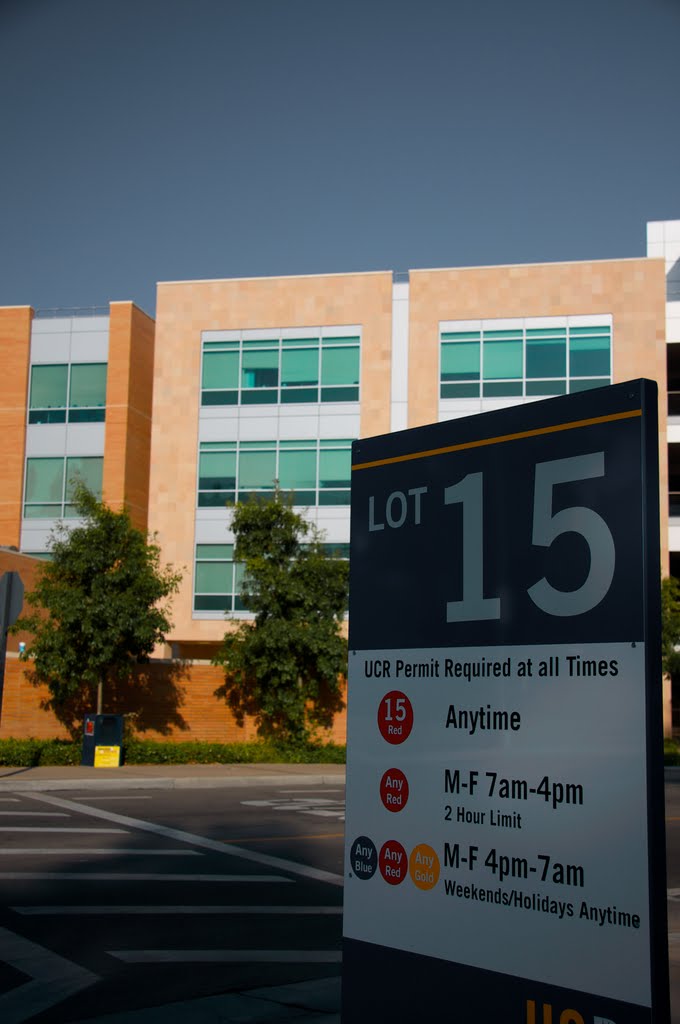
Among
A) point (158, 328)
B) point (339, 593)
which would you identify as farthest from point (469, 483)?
point (158, 328)

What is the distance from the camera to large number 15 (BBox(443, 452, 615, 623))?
3.16m

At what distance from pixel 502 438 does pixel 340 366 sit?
35.7 meters

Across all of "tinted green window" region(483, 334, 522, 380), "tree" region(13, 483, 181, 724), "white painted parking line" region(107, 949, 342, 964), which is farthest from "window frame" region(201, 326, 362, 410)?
"white painted parking line" region(107, 949, 342, 964)

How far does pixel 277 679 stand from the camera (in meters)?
28.2

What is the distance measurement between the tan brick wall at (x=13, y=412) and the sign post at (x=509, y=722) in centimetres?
3870

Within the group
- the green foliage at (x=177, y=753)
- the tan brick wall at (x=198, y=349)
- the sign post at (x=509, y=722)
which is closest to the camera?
the sign post at (x=509, y=722)

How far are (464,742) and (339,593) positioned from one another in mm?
24598

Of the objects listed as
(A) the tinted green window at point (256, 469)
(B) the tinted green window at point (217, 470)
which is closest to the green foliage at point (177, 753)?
(A) the tinted green window at point (256, 469)

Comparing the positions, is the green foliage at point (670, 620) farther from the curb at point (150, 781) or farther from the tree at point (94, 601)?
the tree at point (94, 601)

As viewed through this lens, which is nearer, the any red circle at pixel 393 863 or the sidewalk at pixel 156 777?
the any red circle at pixel 393 863

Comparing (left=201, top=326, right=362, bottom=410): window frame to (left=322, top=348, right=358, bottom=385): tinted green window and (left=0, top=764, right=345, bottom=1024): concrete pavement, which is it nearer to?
(left=322, top=348, right=358, bottom=385): tinted green window

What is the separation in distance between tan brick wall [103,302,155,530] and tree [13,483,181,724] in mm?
13759

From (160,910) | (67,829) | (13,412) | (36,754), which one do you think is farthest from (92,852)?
(13,412)

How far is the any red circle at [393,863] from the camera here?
365 centimetres
